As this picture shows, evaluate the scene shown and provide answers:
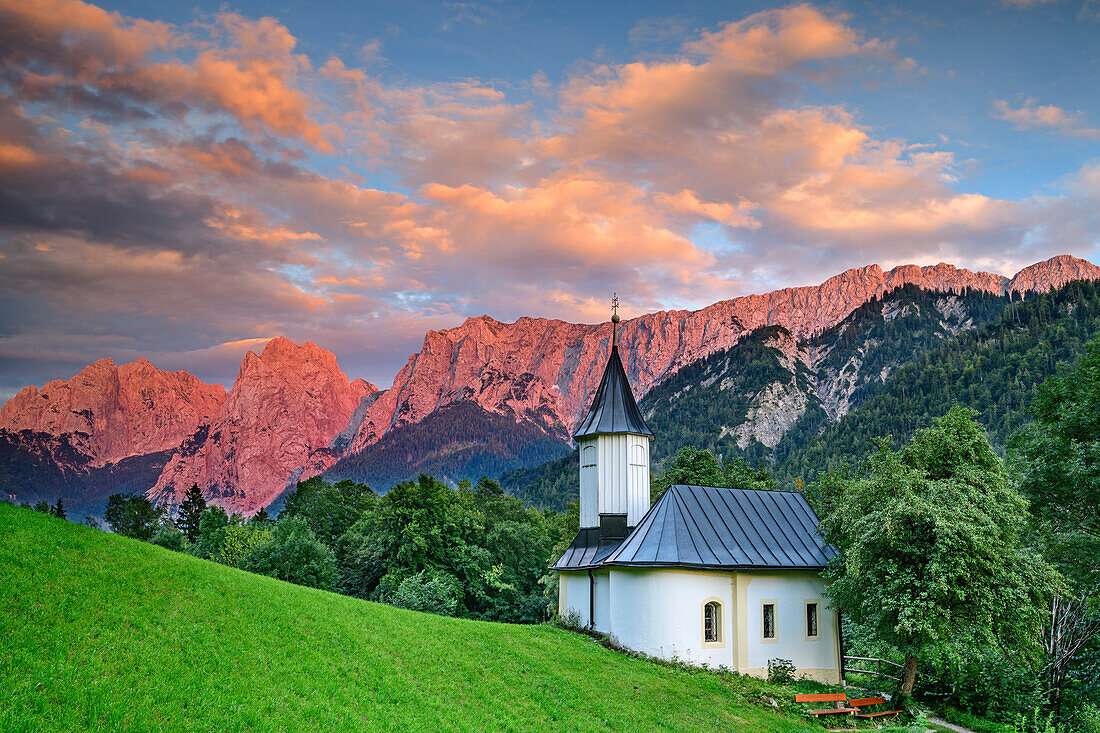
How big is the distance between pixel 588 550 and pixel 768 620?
297 inches

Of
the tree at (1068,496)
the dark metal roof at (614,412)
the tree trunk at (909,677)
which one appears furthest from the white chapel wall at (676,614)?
the tree at (1068,496)

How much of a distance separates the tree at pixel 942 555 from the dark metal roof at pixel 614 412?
30.4ft

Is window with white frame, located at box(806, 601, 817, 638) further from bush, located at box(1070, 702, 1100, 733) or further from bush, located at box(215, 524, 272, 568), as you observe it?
bush, located at box(215, 524, 272, 568)

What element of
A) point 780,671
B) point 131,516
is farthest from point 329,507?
point 780,671

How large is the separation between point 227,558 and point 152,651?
54150 millimetres

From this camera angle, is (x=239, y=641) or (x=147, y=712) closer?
(x=147, y=712)

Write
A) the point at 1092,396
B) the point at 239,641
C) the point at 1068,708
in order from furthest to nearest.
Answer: the point at 1092,396
the point at 1068,708
the point at 239,641

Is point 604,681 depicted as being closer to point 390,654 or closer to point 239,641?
point 390,654

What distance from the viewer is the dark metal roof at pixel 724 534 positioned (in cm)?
2830

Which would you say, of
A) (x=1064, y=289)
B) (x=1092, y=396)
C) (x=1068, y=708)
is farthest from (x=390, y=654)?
(x=1064, y=289)

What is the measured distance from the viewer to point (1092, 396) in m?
27.1

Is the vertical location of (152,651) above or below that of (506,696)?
above

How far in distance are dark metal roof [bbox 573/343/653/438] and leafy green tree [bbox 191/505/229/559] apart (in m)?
45.5

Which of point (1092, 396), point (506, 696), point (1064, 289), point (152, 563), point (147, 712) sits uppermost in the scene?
point (1064, 289)
